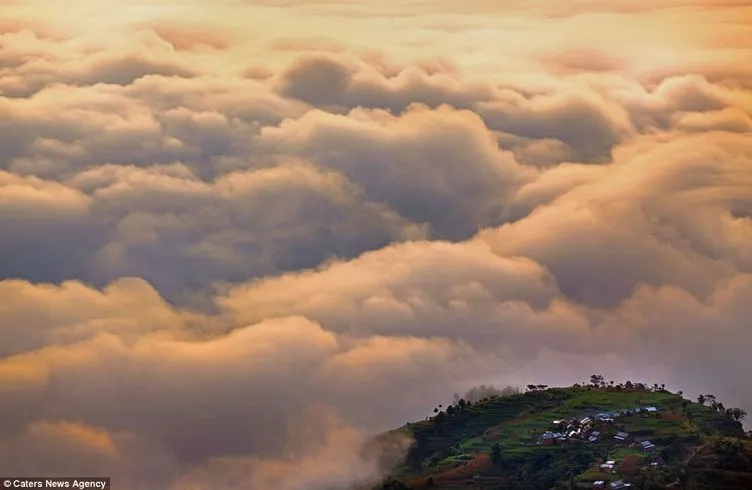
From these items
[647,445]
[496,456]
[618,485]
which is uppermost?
[496,456]

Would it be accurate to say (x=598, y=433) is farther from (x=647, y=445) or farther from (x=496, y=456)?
(x=496, y=456)

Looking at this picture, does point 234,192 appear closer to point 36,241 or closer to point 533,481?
point 36,241

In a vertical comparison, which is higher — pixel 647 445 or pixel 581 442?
pixel 581 442

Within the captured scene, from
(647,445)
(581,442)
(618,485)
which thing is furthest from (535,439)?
(618,485)

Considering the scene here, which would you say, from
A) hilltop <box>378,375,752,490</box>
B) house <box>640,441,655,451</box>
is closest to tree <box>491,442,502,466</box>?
hilltop <box>378,375,752,490</box>

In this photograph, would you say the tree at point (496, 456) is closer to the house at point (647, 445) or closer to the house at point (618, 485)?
the house at point (647, 445)

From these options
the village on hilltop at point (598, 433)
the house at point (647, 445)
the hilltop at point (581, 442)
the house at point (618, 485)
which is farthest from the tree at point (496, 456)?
the house at point (618, 485)
